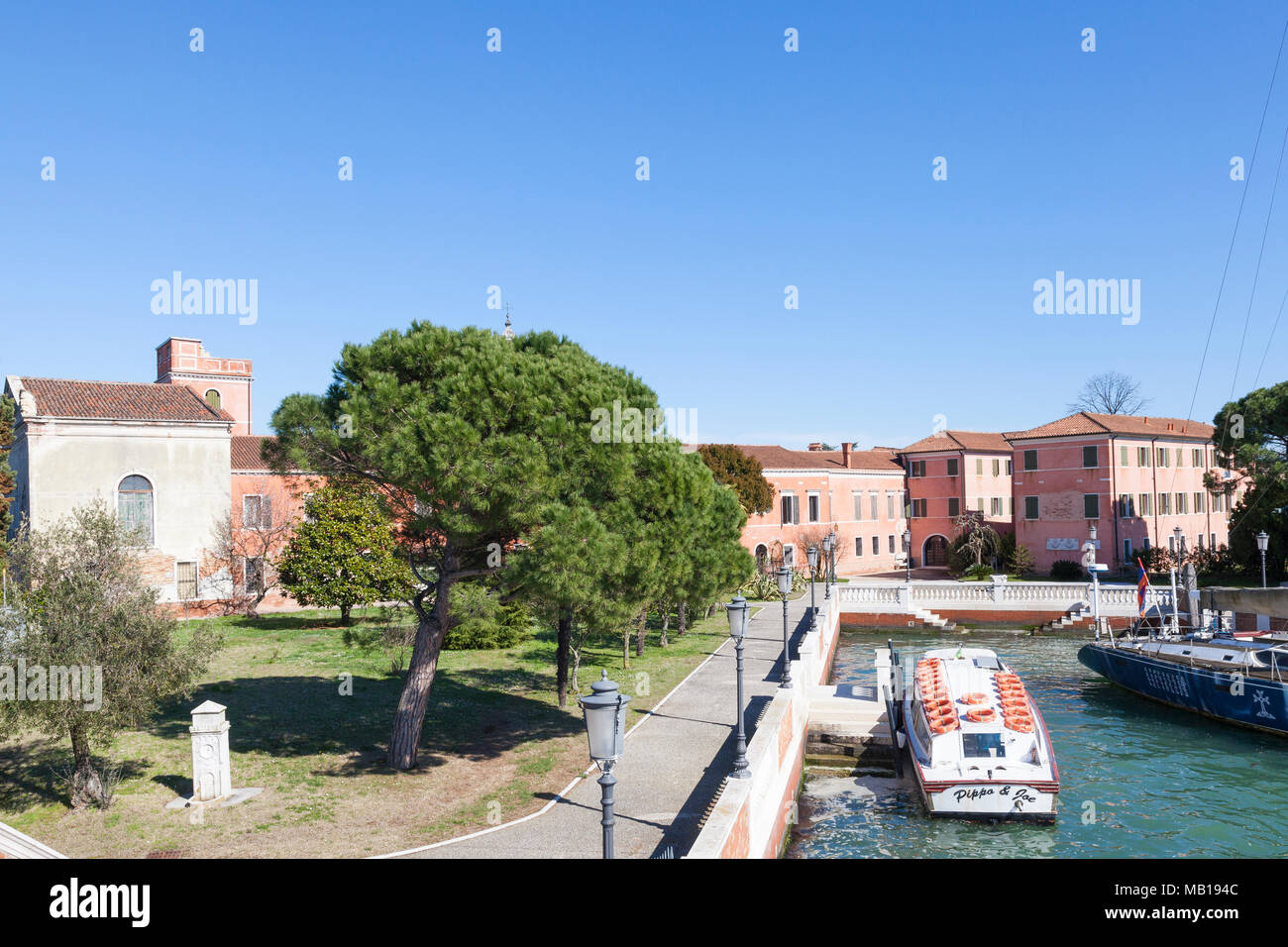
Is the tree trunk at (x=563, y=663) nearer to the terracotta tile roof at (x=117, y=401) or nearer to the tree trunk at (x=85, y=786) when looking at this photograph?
the tree trunk at (x=85, y=786)

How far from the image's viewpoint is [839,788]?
700 inches

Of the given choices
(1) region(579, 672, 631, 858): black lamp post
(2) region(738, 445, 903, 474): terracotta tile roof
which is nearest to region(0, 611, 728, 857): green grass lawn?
(1) region(579, 672, 631, 858): black lamp post

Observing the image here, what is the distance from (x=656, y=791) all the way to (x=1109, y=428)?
4237 cm

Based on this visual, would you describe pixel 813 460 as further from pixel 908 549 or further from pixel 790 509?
pixel 908 549

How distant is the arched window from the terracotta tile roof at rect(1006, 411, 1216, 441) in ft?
145

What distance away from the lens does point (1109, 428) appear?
46562mm

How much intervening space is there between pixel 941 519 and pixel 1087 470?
11331 mm

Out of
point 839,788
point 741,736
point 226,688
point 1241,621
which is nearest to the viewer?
point 741,736

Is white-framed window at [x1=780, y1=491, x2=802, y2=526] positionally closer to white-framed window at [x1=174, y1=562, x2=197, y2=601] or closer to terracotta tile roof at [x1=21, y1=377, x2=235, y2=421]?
terracotta tile roof at [x1=21, y1=377, x2=235, y2=421]

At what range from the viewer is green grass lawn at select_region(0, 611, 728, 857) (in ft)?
37.6

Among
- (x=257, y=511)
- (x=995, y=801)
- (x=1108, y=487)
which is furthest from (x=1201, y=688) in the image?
(x=257, y=511)

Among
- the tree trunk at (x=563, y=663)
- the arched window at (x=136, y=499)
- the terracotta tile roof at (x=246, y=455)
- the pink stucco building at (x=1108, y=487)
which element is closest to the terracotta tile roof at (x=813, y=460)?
the pink stucco building at (x=1108, y=487)
